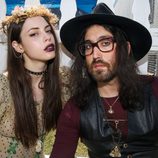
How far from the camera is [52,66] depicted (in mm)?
2068

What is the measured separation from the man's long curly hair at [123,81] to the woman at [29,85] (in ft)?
0.91

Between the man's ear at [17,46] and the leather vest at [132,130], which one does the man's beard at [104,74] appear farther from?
the man's ear at [17,46]

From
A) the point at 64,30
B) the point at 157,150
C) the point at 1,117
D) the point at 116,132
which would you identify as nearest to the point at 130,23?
the point at 64,30

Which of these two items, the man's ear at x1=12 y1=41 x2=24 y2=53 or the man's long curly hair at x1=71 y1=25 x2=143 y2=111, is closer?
the man's long curly hair at x1=71 y1=25 x2=143 y2=111

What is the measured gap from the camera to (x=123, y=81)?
170 centimetres

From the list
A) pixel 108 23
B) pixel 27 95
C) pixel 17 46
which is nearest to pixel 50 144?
pixel 27 95

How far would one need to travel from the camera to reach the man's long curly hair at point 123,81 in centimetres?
167

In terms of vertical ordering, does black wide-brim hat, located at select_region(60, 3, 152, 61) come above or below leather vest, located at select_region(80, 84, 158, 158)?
above

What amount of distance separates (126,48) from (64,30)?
12.4 inches

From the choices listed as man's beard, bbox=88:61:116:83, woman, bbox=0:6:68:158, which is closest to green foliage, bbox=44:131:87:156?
woman, bbox=0:6:68:158

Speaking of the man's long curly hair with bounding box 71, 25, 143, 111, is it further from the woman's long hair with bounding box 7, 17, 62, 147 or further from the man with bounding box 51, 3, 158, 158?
the woman's long hair with bounding box 7, 17, 62, 147

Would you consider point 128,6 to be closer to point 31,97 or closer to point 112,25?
point 112,25

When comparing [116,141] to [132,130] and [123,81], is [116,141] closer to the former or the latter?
[132,130]

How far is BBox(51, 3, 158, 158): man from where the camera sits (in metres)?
1.65
